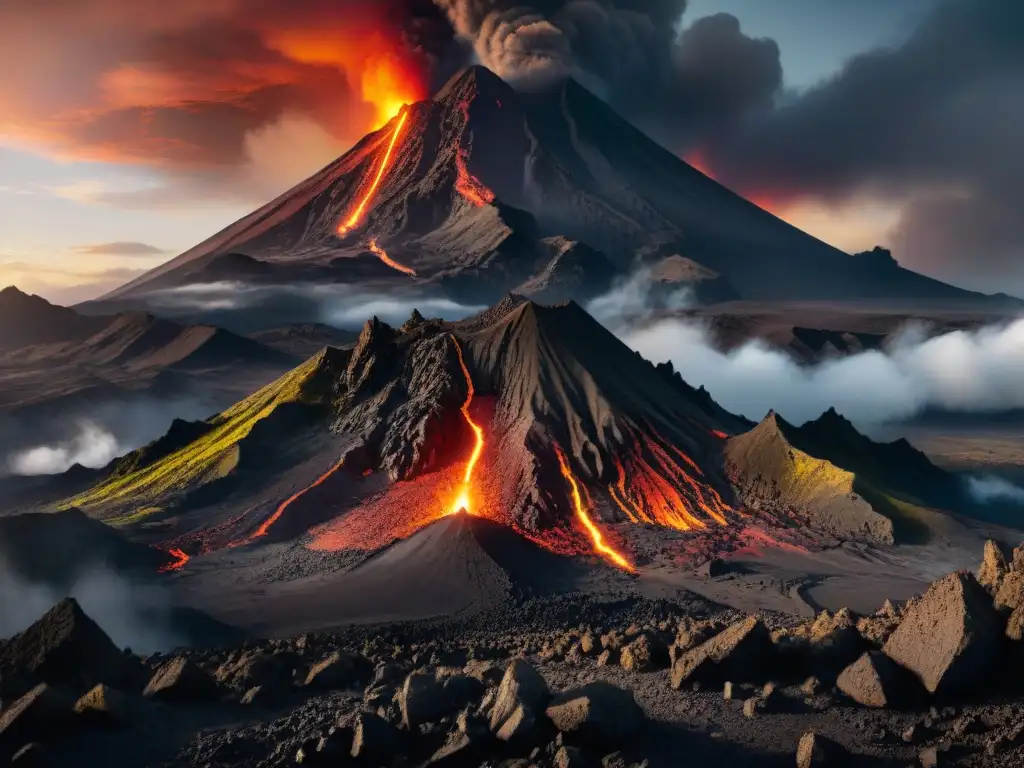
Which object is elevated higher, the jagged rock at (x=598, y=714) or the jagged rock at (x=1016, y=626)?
the jagged rock at (x=1016, y=626)

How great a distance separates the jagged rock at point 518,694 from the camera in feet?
48.7

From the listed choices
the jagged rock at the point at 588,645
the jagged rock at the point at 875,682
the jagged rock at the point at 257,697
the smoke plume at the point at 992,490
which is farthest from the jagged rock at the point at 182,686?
the smoke plume at the point at 992,490

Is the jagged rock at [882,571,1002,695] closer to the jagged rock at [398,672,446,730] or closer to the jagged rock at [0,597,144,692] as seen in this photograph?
the jagged rock at [398,672,446,730]

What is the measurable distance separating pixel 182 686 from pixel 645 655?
9669 mm

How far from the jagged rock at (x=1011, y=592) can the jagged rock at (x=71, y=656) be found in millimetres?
17761

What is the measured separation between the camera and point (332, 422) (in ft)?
193

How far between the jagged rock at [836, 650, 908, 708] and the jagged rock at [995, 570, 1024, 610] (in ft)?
7.61

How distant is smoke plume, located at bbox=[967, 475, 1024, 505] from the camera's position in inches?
2976

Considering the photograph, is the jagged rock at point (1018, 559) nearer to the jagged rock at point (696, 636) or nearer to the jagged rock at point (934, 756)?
the jagged rock at point (934, 756)

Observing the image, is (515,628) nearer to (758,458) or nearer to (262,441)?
(758,458)

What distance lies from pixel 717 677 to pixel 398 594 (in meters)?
23.1

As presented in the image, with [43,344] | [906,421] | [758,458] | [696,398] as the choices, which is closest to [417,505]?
[758,458]

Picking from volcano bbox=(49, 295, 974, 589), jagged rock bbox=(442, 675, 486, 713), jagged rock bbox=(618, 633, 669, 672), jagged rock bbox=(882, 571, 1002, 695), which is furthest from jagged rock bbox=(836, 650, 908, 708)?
volcano bbox=(49, 295, 974, 589)

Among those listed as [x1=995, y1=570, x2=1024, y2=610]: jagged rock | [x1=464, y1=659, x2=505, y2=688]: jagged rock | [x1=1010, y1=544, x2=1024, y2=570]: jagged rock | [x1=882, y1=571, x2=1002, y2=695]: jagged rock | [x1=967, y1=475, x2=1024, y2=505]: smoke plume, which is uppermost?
[x1=1010, y1=544, x2=1024, y2=570]: jagged rock
